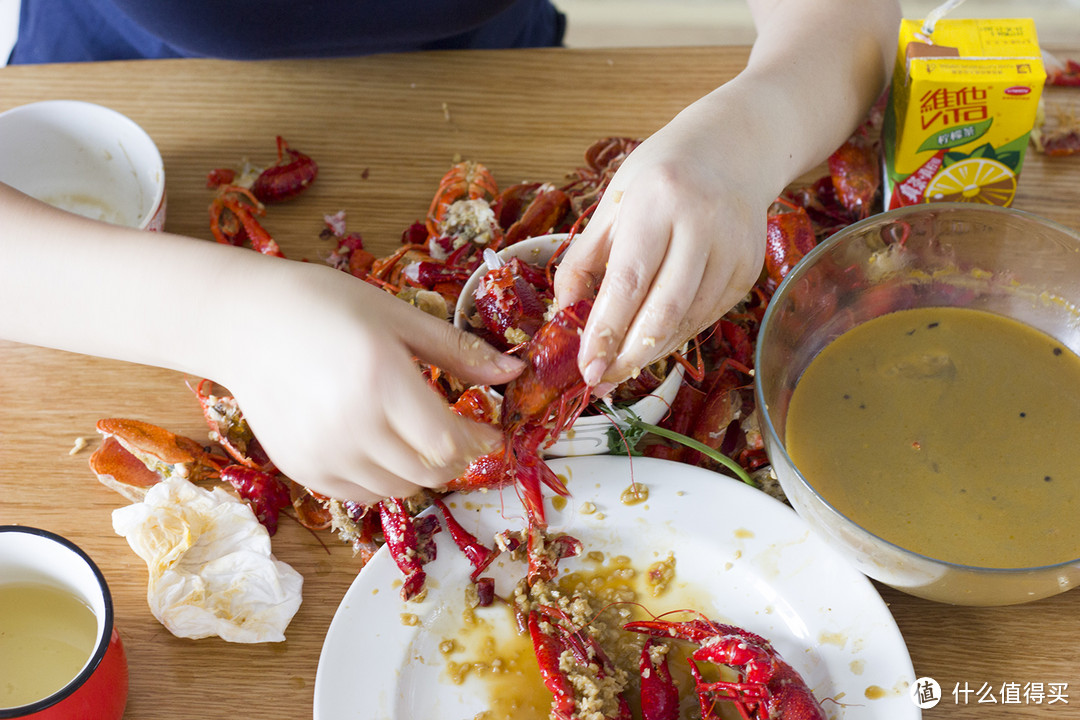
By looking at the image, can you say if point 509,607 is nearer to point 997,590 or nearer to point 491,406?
point 491,406

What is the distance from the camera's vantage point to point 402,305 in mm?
981

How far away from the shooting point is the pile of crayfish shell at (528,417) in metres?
1.13

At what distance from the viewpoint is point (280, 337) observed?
0.97 meters

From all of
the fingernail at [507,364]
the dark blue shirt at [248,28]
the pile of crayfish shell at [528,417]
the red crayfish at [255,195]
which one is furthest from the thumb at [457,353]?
the dark blue shirt at [248,28]

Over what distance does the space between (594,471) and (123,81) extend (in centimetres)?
131

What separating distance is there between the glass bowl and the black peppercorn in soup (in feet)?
0.15

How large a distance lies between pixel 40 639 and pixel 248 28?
1195mm

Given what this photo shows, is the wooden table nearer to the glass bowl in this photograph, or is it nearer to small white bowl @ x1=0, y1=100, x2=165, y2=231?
small white bowl @ x1=0, y1=100, x2=165, y2=231

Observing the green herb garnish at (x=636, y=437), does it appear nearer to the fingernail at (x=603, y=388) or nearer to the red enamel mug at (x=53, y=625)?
the fingernail at (x=603, y=388)

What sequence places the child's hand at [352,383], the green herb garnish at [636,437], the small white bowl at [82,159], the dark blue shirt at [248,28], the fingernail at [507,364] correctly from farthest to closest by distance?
the dark blue shirt at [248,28] < the small white bowl at [82,159] < the green herb garnish at [636,437] < the fingernail at [507,364] < the child's hand at [352,383]

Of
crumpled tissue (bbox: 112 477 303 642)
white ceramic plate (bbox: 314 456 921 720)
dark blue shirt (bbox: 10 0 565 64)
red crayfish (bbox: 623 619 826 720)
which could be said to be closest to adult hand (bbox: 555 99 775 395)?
white ceramic plate (bbox: 314 456 921 720)

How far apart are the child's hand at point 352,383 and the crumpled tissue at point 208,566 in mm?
264

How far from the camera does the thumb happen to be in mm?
979

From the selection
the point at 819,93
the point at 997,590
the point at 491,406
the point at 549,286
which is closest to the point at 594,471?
the point at 491,406
